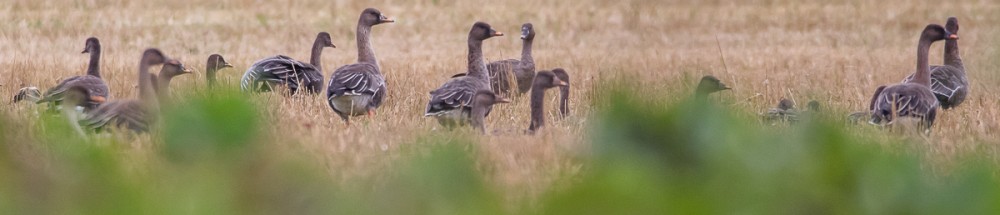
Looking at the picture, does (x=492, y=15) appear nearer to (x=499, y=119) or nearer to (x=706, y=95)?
(x=499, y=119)

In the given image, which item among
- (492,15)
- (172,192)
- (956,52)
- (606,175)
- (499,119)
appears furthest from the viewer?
(492,15)

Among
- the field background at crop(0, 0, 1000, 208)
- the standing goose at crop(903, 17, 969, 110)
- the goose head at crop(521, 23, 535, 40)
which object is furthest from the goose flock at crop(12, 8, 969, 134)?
the goose head at crop(521, 23, 535, 40)

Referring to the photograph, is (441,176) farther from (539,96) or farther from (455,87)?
(455,87)

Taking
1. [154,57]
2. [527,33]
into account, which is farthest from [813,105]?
[527,33]

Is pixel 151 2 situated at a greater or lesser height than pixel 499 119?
greater

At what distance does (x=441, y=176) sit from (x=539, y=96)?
605 cm

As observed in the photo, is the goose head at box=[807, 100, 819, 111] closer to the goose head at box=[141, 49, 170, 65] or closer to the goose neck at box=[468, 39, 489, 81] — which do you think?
the goose head at box=[141, 49, 170, 65]

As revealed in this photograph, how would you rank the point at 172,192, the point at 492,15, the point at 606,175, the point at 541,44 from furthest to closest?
the point at 492,15
the point at 541,44
the point at 172,192
the point at 606,175

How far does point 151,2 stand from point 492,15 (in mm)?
6771

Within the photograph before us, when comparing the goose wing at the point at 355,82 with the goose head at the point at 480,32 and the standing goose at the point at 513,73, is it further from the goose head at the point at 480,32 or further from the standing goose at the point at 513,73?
the standing goose at the point at 513,73

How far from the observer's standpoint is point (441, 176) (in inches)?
62.1

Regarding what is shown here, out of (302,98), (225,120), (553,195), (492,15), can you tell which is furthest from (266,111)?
(492,15)

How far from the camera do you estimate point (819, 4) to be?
28.7 meters

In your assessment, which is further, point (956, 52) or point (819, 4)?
point (819, 4)
